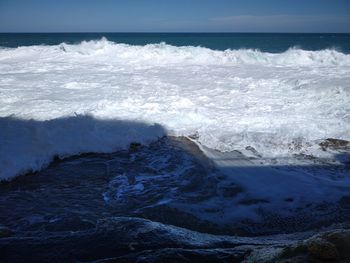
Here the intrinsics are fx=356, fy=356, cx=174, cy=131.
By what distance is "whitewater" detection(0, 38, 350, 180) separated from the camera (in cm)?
659

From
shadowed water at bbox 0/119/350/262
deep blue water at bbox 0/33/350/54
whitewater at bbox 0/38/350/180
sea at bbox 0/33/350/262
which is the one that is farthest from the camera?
deep blue water at bbox 0/33/350/54

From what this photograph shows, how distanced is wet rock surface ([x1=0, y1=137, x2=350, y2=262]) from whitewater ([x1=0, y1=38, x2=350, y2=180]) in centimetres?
72

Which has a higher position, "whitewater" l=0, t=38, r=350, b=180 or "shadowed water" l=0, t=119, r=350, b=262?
"whitewater" l=0, t=38, r=350, b=180

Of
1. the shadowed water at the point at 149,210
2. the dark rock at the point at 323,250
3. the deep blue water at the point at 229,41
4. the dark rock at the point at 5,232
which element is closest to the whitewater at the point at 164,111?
the shadowed water at the point at 149,210

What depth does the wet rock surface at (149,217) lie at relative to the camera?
2920 millimetres

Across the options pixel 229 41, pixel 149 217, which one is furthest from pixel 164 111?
pixel 229 41

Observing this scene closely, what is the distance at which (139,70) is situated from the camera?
55.9 feet

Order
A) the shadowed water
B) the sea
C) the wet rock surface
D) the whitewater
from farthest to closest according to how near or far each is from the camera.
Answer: the whitewater
the sea
the shadowed water
the wet rock surface

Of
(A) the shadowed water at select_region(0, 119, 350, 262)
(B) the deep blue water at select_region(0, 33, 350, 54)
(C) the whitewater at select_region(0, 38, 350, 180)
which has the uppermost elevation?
(B) the deep blue water at select_region(0, 33, 350, 54)

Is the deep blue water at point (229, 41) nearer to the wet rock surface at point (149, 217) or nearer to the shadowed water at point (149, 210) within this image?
the shadowed water at point (149, 210)

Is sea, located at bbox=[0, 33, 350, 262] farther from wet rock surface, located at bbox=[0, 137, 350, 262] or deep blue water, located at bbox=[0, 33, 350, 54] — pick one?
deep blue water, located at bbox=[0, 33, 350, 54]

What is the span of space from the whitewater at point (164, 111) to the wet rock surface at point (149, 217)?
72 centimetres

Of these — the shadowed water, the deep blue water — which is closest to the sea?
the shadowed water

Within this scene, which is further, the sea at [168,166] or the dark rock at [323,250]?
the sea at [168,166]
